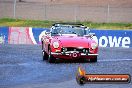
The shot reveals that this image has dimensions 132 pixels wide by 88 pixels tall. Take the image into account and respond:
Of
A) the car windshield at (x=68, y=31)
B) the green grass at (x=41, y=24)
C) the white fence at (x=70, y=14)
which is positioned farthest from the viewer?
the white fence at (x=70, y=14)

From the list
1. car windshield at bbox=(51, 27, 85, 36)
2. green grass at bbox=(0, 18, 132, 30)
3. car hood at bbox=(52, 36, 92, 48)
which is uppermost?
car windshield at bbox=(51, 27, 85, 36)

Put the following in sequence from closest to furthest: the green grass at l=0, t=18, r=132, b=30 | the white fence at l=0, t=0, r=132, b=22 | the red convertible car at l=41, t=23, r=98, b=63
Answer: the red convertible car at l=41, t=23, r=98, b=63
the green grass at l=0, t=18, r=132, b=30
the white fence at l=0, t=0, r=132, b=22

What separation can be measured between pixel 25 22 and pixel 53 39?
87.2 feet

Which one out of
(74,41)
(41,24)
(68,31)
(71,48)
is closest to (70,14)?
(41,24)

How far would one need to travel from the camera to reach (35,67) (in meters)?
15.1

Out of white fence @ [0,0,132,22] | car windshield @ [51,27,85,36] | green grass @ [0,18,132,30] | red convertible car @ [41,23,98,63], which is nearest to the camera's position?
red convertible car @ [41,23,98,63]

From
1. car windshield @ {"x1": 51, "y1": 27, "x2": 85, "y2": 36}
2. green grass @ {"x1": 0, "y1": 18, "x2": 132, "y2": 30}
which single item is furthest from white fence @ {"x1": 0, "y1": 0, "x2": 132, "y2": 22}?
car windshield @ {"x1": 51, "y1": 27, "x2": 85, "y2": 36}

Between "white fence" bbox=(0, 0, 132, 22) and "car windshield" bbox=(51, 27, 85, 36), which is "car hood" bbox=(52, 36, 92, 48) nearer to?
"car windshield" bbox=(51, 27, 85, 36)

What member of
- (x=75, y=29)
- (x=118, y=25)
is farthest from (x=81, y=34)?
(x=118, y=25)

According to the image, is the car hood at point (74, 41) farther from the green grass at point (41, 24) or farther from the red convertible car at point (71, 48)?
the green grass at point (41, 24)

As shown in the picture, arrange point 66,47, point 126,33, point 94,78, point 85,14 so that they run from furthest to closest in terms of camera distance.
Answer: point 85,14 < point 126,33 < point 66,47 < point 94,78

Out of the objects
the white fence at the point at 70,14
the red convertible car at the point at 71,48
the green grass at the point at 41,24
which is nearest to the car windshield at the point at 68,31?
the red convertible car at the point at 71,48

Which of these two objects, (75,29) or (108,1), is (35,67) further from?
(108,1)

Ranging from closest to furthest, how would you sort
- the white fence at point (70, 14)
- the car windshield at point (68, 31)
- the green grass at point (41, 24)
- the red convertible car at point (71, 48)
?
the red convertible car at point (71, 48) → the car windshield at point (68, 31) → the green grass at point (41, 24) → the white fence at point (70, 14)
